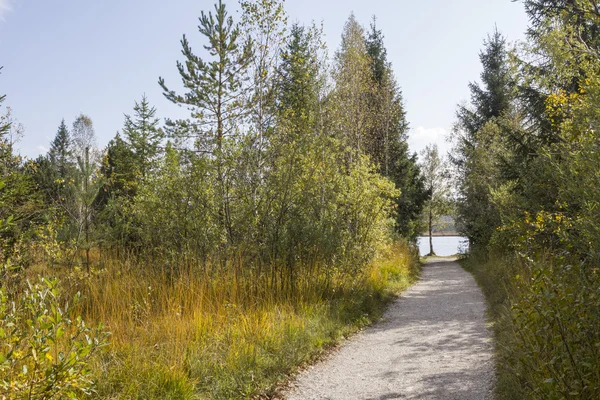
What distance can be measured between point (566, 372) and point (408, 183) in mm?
19900

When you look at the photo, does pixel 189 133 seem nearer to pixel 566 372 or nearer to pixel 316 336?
pixel 316 336

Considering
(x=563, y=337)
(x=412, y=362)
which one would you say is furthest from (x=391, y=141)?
(x=563, y=337)

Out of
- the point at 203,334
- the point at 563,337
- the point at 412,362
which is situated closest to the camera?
the point at 563,337

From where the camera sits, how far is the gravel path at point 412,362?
196 inches

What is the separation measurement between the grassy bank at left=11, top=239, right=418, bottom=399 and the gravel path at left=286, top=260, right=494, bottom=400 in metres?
0.35

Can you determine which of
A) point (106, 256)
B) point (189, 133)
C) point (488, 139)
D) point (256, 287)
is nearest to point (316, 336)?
point (256, 287)

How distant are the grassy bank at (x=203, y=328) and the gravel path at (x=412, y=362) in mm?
349

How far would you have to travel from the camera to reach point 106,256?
7.20 m

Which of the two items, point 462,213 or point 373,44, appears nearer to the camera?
point 373,44

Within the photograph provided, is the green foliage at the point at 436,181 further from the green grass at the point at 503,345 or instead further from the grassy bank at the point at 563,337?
the grassy bank at the point at 563,337

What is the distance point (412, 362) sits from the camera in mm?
6102

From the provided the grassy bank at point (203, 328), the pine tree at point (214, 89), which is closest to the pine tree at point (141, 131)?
the pine tree at point (214, 89)

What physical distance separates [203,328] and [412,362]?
114 inches

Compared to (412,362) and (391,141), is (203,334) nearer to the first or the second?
(412,362)
